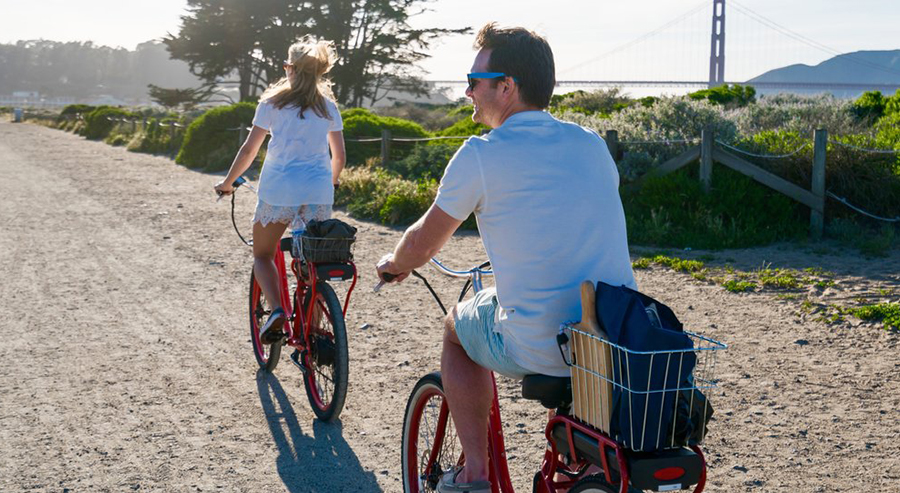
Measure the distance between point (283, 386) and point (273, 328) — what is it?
18.9 inches

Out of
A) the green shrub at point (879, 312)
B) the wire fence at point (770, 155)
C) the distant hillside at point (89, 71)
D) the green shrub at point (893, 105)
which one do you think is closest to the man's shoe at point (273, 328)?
the green shrub at point (879, 312)

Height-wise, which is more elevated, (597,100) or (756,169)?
(597,100)

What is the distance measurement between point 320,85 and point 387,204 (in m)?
7.97

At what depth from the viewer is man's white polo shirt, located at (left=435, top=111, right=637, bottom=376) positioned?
2.60 metres

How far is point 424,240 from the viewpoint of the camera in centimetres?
276

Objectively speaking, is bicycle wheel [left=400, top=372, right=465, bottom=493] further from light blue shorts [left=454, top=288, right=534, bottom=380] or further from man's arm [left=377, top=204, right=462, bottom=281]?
man's arm [left=377, top=204, right=462, bottom=281]

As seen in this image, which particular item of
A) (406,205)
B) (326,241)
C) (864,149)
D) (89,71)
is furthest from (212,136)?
(89,71)

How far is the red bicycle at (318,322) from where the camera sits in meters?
4.79

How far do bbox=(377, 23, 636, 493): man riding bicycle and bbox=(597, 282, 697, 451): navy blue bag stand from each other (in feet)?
0.93

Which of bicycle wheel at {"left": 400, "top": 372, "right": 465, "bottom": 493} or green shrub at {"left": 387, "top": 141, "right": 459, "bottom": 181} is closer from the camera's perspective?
bicycle wheel at {"left": 400, "top": 372, "right": 465, "bottom": 493}

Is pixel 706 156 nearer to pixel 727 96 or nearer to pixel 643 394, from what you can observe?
pixel 643 394

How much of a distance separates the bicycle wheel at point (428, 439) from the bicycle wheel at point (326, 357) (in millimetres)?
1214

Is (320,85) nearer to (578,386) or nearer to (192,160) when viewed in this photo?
(578,386)

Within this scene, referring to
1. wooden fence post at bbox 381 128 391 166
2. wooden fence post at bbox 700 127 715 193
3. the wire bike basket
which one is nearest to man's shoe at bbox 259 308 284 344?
the wire bike basket
